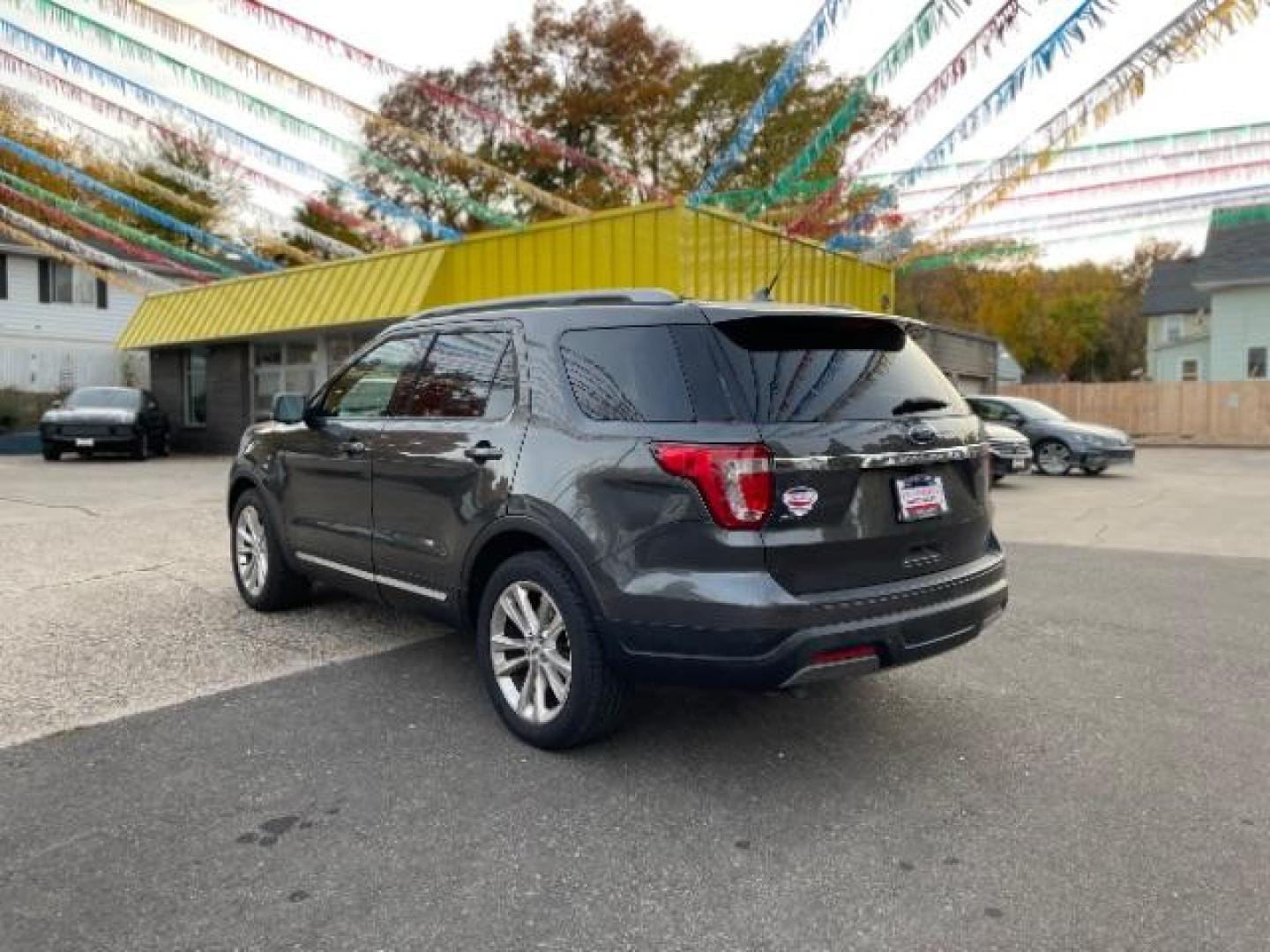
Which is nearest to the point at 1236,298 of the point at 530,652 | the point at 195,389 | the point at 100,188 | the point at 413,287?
the point at 413,287

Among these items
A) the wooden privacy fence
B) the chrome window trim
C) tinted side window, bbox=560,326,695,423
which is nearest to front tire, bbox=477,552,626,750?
the chrome window trim

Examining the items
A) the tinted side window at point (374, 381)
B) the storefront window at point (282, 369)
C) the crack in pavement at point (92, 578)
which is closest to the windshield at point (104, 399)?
the storefront window at point (282, 369)

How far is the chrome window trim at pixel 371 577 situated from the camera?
4.31m

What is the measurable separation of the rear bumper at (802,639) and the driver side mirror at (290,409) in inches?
109

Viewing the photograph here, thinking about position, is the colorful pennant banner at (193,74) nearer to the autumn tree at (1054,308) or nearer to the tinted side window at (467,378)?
the tinted side window at (467,378)

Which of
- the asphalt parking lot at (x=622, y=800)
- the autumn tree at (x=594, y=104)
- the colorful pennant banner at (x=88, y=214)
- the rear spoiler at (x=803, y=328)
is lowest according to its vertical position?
the asphalt parking lot at (x=622, y=800)

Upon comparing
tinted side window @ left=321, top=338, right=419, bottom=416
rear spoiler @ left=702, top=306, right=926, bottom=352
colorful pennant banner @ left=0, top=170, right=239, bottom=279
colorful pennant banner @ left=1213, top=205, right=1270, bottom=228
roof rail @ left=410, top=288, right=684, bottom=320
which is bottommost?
tinted side window @ left=321, top=338, right=419, bottom=416

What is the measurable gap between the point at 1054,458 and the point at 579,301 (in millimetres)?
15321

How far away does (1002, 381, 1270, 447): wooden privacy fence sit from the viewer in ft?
92.0

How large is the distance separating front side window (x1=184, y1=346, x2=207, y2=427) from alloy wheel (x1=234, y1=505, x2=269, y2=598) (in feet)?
60.9

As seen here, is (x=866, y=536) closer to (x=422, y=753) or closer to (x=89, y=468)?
(x=422, y=753)

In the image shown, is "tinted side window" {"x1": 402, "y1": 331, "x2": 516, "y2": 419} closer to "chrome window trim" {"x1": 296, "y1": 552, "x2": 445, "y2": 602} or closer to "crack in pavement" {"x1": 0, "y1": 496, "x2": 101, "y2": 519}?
"chrome window trim" {"x1": 296, "y1": 552, "x2": 445, "y2": 602}

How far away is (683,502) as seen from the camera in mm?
3234

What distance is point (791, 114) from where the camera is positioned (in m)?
24.6
